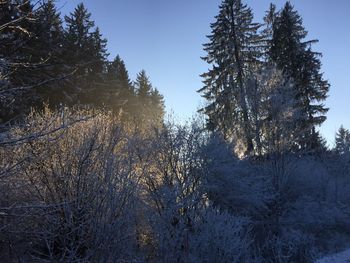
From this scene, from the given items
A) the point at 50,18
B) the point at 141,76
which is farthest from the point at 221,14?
the point at 50,18

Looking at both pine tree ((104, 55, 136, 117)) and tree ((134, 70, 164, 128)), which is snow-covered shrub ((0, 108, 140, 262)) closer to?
pine tree ((104, 55, 136, 117))

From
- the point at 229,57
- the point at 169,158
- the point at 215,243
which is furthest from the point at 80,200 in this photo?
the point at 229,57

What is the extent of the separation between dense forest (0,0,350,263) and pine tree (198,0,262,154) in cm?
10

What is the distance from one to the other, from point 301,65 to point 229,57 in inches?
216

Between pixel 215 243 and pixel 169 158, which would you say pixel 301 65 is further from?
pixel 215 243

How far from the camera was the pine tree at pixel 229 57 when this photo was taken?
32094mm

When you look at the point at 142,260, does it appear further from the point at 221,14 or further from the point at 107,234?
the point at 221,14

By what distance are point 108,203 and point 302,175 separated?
20091mm

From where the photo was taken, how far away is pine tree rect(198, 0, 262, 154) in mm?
32094

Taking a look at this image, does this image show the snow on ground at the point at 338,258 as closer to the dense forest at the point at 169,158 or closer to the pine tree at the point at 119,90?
the dense forest at the point at 169,158

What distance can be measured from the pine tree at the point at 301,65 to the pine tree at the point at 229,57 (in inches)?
73.8

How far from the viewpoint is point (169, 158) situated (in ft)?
63.8

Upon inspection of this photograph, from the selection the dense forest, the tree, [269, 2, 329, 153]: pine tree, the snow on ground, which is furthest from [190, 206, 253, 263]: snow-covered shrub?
the tree

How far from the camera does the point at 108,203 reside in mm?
7715
